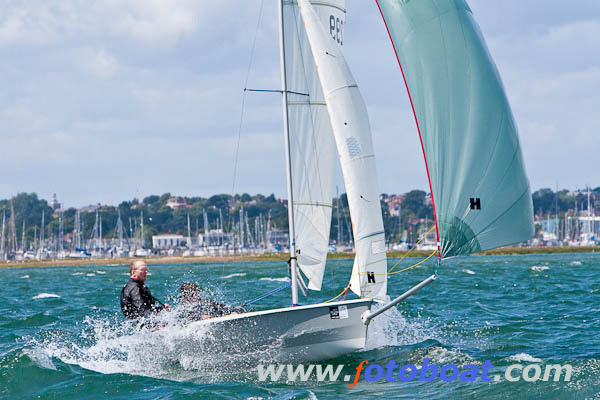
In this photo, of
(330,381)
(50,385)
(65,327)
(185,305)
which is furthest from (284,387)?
(65,327)

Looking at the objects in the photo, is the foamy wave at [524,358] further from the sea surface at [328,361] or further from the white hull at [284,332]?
the white hull at [284,332]

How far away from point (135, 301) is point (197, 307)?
2.82 feet

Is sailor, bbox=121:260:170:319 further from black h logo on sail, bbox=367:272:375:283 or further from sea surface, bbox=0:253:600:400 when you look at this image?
black h logo on sail, bbox=367:272:375:283

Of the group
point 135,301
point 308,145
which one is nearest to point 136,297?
point 135,301

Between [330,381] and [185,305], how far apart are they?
2.34 m

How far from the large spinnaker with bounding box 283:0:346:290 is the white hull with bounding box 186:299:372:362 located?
155cm

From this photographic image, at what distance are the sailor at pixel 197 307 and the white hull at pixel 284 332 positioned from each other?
395mm

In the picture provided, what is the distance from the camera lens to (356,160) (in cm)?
1100

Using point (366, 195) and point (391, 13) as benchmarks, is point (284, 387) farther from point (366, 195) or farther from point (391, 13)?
point (391, 13)

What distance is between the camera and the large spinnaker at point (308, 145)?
464 inches

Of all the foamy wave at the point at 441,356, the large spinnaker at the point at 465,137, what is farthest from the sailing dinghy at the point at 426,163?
the foamy wave at the point at 441,356

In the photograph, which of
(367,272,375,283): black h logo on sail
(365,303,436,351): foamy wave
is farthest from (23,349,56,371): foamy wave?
(365,303,436,351): foamy wave

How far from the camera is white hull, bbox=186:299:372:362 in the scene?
9945mm

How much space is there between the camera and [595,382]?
9.24 metres
